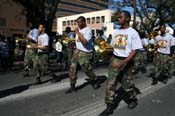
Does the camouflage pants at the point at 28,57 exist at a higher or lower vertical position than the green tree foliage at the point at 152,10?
lower

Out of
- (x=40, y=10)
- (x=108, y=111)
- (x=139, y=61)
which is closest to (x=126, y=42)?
(x=108, y=111)

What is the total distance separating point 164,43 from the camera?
46.9 feet

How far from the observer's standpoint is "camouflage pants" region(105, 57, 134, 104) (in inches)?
336

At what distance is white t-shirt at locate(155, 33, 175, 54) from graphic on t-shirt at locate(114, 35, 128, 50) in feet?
18.4

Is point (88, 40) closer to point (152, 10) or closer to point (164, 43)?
point (164, 43)

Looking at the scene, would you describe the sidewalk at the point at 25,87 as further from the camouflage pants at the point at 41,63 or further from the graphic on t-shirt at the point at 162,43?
the graphic on t-shirt at the point at 162,43

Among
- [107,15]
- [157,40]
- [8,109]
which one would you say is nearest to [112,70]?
[8,109]

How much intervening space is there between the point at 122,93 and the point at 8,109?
303 centimetres

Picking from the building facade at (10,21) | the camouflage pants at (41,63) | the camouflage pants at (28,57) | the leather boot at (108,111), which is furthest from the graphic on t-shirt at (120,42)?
the building facade at (10,21)

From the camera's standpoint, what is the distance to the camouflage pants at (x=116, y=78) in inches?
336

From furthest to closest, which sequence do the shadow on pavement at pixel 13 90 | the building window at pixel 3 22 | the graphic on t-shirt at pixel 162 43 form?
the building window at pixel 3 22, the graphic on t-shirt at pixel 162 43, the shadow on pavement at pixel 13 90

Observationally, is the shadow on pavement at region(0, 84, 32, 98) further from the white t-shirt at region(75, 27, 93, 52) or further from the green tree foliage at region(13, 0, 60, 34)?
the green tree foliage at region(13, 0, 60, 34)

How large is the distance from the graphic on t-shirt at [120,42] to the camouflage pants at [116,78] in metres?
0.24

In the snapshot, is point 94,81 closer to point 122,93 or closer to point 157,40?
point 122,93
